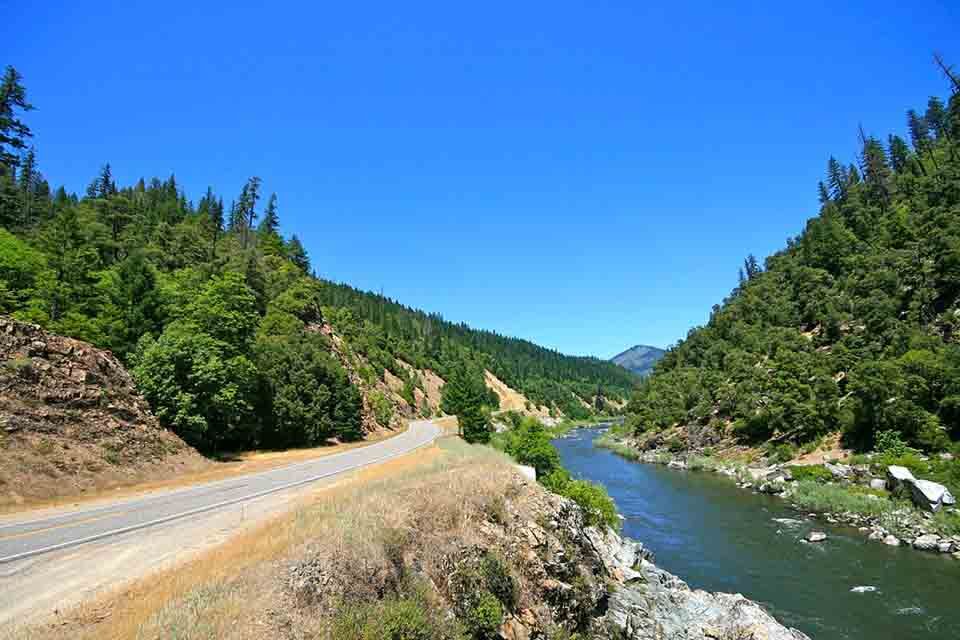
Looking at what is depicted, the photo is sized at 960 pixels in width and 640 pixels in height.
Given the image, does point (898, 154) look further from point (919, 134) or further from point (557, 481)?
point (557, 481)

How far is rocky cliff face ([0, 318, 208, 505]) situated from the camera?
1805 centimetres

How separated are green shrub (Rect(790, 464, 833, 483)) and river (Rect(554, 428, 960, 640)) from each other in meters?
4.13

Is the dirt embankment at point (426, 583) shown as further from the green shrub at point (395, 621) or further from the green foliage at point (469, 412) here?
the green foliage at point (469, 412)

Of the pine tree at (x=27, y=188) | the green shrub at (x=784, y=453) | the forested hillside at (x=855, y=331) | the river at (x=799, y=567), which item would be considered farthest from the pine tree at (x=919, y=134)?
the pine tree at (x=27, y=188)

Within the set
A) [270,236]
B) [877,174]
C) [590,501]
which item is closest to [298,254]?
[270,236]

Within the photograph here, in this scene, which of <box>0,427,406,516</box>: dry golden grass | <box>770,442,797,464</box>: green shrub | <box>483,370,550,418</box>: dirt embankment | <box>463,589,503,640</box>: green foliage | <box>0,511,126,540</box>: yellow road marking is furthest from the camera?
<box>483,370,550,418</box>: dirt embankment

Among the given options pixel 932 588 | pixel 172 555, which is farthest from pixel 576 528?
pixel 932 588

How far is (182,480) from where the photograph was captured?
22.8m

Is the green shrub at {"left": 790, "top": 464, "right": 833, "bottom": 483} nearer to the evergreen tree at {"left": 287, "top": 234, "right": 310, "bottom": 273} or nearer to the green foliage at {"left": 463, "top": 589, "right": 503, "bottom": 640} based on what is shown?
the green foliage at {"left": 463, "top": 589, "right": 503, "bottom": 640}

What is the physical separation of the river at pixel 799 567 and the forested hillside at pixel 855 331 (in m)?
14.5

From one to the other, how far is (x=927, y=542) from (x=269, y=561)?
3334cm

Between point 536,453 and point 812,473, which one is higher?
point 536,453

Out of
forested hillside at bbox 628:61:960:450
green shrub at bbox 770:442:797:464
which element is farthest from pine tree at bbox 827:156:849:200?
green shrub at bbox 770:442:797:464

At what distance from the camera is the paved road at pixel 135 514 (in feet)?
40.8
